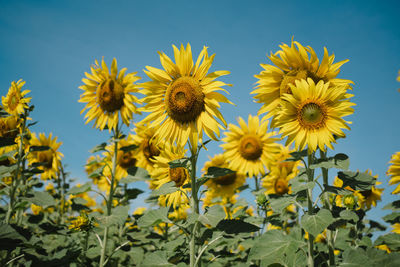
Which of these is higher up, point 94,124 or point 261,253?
point 94,124

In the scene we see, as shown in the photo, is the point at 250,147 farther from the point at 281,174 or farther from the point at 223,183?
the point at 223,183

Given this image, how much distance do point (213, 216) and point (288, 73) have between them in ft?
6.50

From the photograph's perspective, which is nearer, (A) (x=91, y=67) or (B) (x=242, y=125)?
(A) (x=91, y=67)

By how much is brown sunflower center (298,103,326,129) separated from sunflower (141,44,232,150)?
0.92 metres

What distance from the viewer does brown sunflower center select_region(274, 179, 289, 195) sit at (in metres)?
5.79

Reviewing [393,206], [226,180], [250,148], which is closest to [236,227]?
[393,206]

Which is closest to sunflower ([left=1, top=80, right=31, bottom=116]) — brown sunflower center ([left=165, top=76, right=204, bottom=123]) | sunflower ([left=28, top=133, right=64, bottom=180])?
sunflower ([left=28, top=133, right=64, bottom=180])

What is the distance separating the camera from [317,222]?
8.41ft

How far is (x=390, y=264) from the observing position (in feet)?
9.75

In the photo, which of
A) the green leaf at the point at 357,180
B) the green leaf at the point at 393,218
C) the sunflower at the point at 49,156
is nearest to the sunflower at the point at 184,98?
the green leaf at the point at 357,180

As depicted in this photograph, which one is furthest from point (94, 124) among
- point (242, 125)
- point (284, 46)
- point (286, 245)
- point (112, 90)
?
point (286, 245)

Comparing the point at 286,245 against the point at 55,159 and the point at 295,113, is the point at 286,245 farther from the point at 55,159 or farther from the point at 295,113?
the point at 55,159

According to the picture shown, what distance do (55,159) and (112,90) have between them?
2695 millimetres

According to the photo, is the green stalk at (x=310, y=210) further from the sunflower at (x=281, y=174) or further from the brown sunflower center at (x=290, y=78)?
the sunflower at (x=281, y=174)
